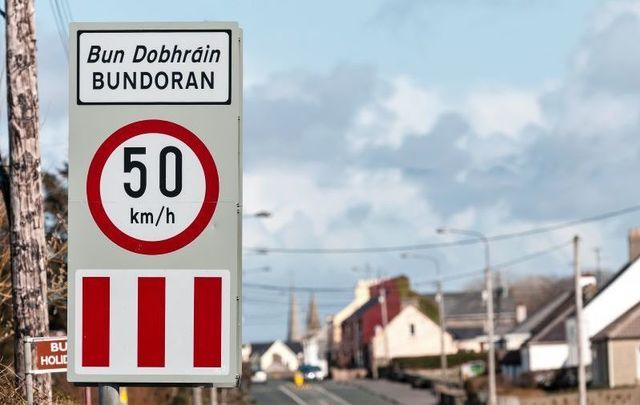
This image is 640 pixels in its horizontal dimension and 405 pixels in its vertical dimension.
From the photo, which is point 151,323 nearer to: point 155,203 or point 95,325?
point 95,325

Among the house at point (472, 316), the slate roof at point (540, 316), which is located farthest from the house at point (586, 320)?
the house at point (472, 316)

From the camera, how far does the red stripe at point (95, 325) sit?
5.68 metres

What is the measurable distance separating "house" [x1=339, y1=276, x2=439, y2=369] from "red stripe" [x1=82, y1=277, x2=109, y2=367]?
123 meters

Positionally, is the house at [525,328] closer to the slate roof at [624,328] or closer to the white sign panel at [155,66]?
the slate roof at [624,328]

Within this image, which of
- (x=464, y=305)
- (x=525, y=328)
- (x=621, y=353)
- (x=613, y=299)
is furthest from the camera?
(x=464, y=305)

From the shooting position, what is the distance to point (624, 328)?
229 feet

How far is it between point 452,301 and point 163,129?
15884 centimetres

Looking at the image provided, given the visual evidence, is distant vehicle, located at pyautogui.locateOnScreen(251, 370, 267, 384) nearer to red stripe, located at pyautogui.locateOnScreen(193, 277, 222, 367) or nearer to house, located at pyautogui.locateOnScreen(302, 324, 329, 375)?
house, located at pyautogui.locateOnScreen(302, 324, 329, 375)

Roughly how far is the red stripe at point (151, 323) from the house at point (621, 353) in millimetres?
64237

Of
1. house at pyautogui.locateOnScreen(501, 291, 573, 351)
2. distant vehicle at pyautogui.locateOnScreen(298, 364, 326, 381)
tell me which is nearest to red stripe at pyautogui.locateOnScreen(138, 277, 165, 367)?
house at pyautogui.locateOnScreen(501, 291, 573, 351)

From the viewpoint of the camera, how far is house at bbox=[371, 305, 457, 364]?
13350cm

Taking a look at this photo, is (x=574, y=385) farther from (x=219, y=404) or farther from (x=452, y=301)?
(x=452, y=301)

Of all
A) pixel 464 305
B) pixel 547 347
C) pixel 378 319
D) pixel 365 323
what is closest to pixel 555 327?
pixel 547 347

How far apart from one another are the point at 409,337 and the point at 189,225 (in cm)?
12923
